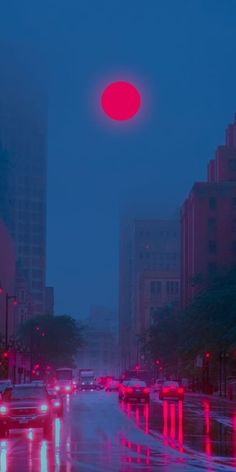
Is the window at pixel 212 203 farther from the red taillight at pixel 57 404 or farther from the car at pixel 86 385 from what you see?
the red taillight at pixel 57 404

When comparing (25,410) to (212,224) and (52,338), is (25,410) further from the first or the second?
(212,224)

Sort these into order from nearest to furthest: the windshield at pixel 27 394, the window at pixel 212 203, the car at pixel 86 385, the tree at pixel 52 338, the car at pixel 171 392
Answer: the windshield at pixel 27 394 → the car at pixel 171 392 → the car at pixel 86 385 → the tree at pixel 52 338 → the window at pixel 212 203

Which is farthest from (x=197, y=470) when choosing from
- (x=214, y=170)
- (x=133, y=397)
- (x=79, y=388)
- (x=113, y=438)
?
(x=214, y=170)

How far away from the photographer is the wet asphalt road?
22.7 metres

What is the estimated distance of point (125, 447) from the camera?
1118 inches

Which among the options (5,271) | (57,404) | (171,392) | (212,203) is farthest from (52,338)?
(57,404)

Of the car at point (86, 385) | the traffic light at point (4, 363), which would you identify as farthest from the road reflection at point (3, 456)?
the car at point (86, 385)

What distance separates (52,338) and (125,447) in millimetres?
137183

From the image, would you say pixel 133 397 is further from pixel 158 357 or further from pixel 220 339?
pixel 158 357

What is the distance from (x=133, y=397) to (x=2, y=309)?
63621mm

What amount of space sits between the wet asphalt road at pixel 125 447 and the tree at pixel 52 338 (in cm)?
11682

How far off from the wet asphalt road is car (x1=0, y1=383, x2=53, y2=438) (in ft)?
1.35

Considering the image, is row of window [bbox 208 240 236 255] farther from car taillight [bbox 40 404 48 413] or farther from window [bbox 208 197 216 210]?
car taillight [bbox 40 404 48 413]

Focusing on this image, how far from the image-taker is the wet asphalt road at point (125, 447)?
22.7 metres
